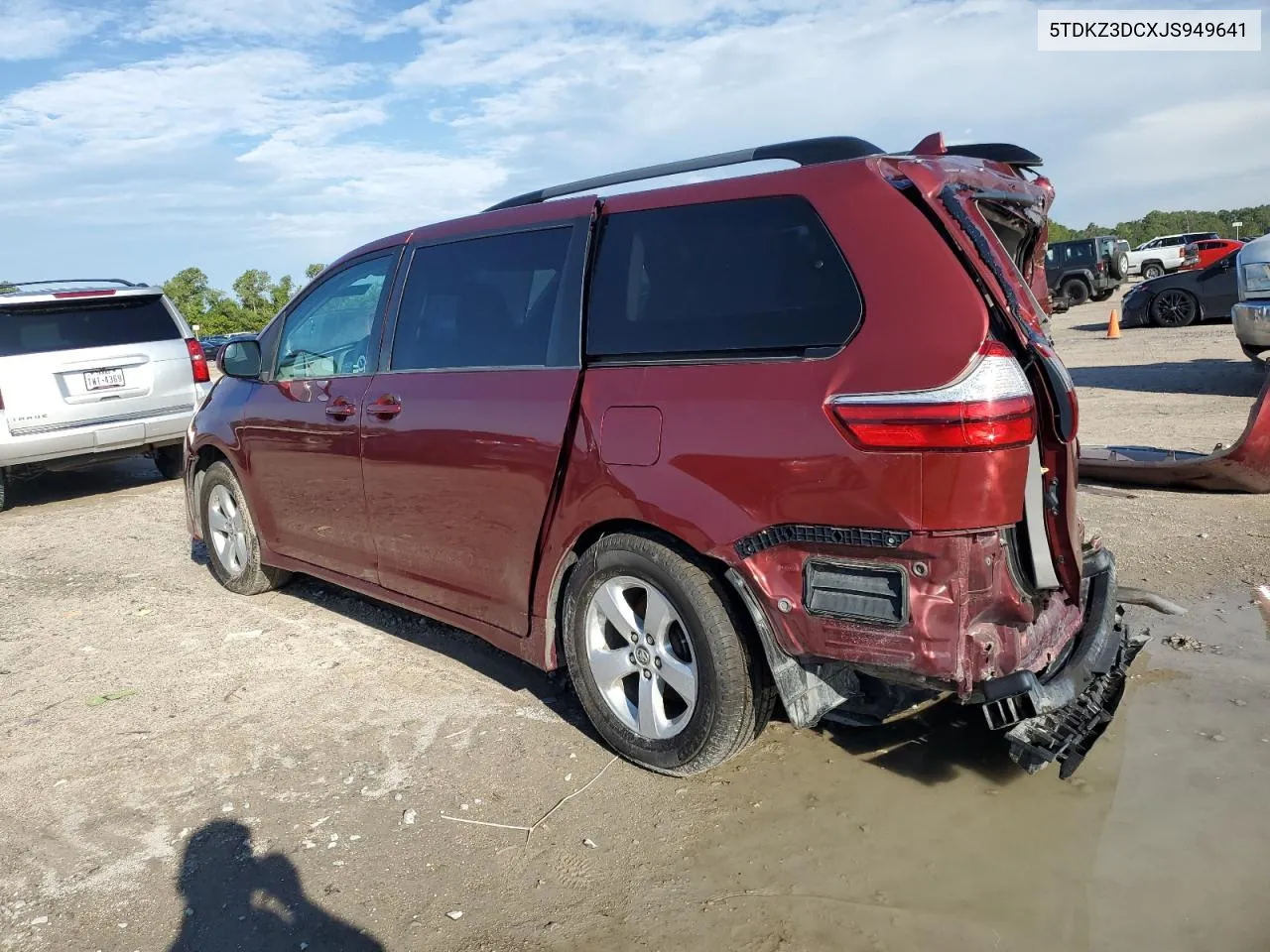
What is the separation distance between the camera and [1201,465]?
666cm

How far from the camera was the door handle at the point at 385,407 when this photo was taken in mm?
4176

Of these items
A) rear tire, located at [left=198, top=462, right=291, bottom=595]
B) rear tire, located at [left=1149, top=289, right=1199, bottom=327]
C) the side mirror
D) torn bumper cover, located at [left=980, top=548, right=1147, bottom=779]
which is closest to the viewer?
torn bumper cover, located at [left=980, top=548, right=1147, bottom=779]

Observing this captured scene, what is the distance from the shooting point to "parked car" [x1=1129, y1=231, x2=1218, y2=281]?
34594 millimetres

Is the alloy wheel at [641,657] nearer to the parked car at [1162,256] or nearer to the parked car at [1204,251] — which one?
the parked car at [1204,251]

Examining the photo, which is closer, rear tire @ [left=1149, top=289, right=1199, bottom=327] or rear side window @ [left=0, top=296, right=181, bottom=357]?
rear side window @ [left=0, top=296, right=181, bottom=357]

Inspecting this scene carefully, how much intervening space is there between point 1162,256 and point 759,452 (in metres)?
37.7

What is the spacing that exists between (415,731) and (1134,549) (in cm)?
406

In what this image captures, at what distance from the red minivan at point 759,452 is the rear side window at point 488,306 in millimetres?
13

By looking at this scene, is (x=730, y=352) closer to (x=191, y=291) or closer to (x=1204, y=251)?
(x=1204, y=251)

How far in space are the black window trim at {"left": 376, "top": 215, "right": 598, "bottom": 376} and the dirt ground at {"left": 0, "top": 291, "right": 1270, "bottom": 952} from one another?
1.35 meters

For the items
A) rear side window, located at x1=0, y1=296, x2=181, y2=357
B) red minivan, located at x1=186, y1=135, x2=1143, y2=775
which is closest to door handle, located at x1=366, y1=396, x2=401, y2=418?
red minivan, located at x1=186, y1=135, x2=1143, y2=775

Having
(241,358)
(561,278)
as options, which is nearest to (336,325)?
(241,358)

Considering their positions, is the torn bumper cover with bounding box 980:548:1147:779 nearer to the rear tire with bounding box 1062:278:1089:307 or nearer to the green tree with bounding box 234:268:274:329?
the rear tire with bounding box 1062:278:1089:307

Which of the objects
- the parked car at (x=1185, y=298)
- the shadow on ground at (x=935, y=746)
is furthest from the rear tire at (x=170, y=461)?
the parked car at (x=1185, y=298)
